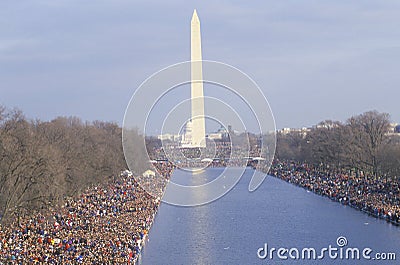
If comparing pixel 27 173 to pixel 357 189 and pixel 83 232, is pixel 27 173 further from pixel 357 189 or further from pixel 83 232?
pixel 357 189

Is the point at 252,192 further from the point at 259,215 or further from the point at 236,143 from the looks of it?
the point at 236,143

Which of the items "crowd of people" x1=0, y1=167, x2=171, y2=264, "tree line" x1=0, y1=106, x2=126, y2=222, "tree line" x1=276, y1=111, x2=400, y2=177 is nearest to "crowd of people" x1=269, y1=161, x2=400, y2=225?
"tree line" x1=276, y1=111, x2=400, y2=177

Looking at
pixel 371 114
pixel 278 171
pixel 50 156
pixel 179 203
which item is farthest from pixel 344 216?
pixel 278 171

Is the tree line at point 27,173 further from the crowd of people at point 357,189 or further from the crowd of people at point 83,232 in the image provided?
the crowd of people at point 357,189

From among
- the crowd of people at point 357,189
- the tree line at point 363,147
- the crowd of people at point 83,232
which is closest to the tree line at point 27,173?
the crowd of people at point 83,232

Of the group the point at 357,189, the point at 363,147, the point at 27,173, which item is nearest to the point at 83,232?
the point at 27,173

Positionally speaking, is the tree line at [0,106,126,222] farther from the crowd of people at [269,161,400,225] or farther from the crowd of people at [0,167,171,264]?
the crowd of people at [269,161,400,225]
